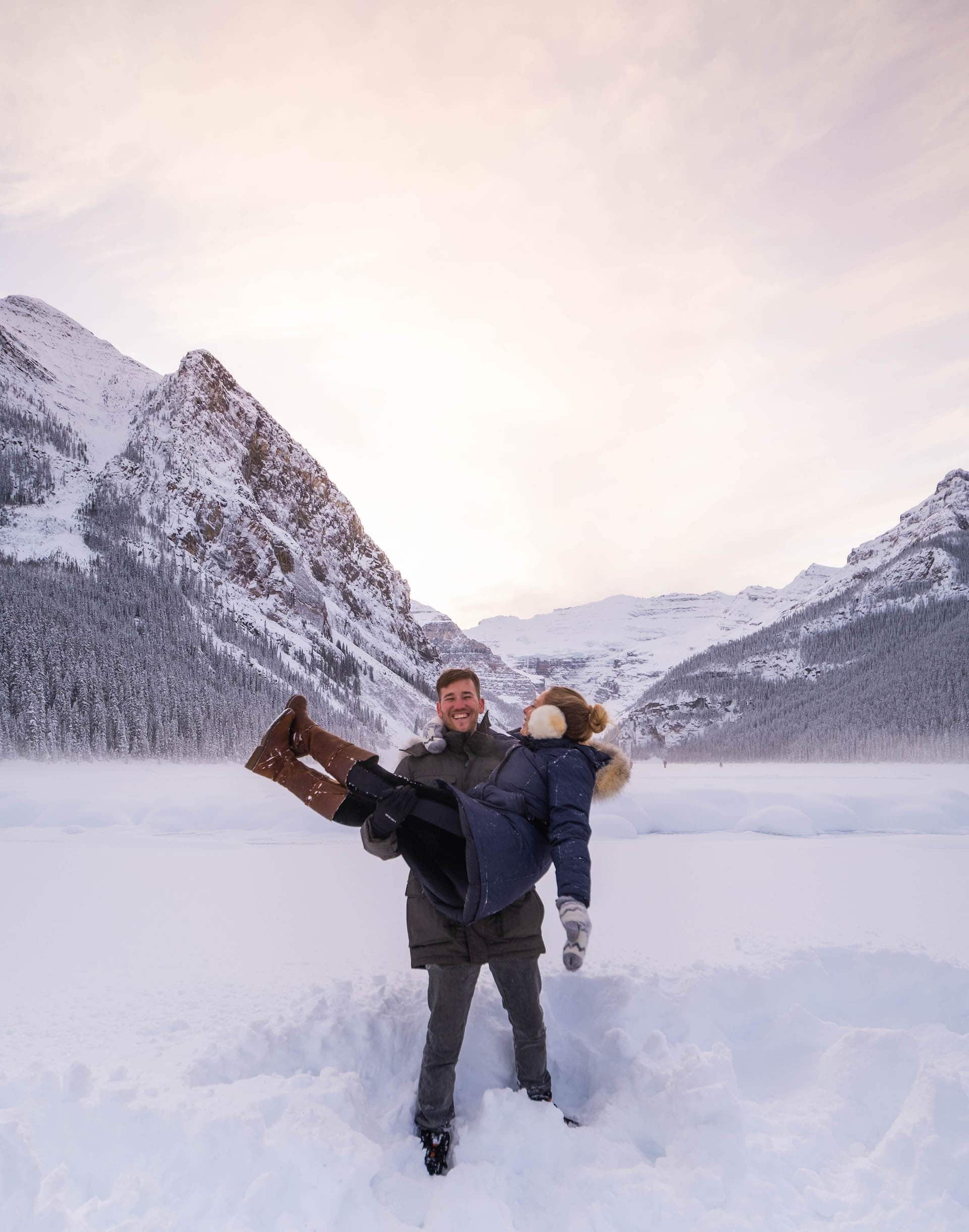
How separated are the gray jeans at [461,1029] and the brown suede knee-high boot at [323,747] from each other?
3.58 feet

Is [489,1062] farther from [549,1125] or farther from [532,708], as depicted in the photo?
[532,708]

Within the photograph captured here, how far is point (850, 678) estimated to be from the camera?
317 ft

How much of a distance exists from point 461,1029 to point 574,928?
102 cm

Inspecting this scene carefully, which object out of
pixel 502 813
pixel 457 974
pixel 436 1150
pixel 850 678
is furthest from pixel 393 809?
pixel 850 678

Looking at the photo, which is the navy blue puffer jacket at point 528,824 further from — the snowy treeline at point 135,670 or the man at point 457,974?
the snowy treeline at point 135,670

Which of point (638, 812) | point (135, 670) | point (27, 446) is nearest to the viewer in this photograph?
point (638, 812)

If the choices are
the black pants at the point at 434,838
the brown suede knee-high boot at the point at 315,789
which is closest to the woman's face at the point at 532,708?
the black pants at the point at 434,838

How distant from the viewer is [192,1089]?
109 inches

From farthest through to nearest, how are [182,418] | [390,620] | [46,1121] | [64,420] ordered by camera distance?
→ [390,620]
[64,420]
[182,418]
[46,1121]

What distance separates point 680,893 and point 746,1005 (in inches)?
80.0

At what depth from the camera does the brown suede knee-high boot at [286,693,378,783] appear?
3.16 metres

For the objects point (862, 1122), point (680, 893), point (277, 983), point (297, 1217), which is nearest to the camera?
point (297, 1217)

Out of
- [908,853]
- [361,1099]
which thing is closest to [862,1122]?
[361,1099]

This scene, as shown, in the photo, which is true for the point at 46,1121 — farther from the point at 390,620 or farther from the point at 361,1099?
the point at 390,620
